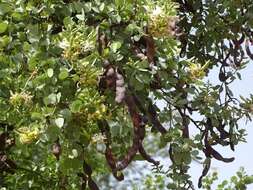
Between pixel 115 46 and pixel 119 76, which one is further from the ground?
pixel 115 46

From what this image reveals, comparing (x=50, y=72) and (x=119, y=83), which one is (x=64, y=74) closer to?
(x=50, y=72)

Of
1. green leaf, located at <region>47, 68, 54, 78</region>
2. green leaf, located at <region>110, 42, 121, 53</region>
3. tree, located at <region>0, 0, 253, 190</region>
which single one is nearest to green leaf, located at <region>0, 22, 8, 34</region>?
tree, located at <region>0, 0, 253, 190</region>

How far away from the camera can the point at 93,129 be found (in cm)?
280

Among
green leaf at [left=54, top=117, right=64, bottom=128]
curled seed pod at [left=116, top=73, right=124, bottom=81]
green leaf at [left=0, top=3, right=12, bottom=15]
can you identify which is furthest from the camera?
green leaf at [left=0, top=3, right=12, bottom=15]

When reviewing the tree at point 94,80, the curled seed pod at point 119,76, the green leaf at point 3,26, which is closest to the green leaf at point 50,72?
the tree at point 94,80

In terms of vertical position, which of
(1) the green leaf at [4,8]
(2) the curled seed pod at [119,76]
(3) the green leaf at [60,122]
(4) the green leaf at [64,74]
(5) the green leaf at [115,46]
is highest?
(1) the green leaf at [4,8]

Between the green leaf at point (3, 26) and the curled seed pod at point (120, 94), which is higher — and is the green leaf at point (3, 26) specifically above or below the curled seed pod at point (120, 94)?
above

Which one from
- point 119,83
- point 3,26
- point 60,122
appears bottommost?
point 60,122

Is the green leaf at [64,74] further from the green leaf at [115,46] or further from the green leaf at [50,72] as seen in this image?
the green leaf at [115,46]

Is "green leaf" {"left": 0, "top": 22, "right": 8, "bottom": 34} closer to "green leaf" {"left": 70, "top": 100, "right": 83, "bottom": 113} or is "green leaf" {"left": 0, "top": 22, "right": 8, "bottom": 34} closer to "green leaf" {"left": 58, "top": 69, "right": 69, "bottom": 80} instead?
"green leaf" {"left": 58, "top": 69, "right": 69, "bottom": 80}

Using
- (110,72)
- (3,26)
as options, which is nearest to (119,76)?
(110,72)

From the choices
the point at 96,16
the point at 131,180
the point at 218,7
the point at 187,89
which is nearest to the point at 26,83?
the point at 96,16

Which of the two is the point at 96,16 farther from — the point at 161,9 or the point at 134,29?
the point at 161,9

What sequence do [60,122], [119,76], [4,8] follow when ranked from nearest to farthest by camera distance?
[60,122], [119,76], [4,8]
